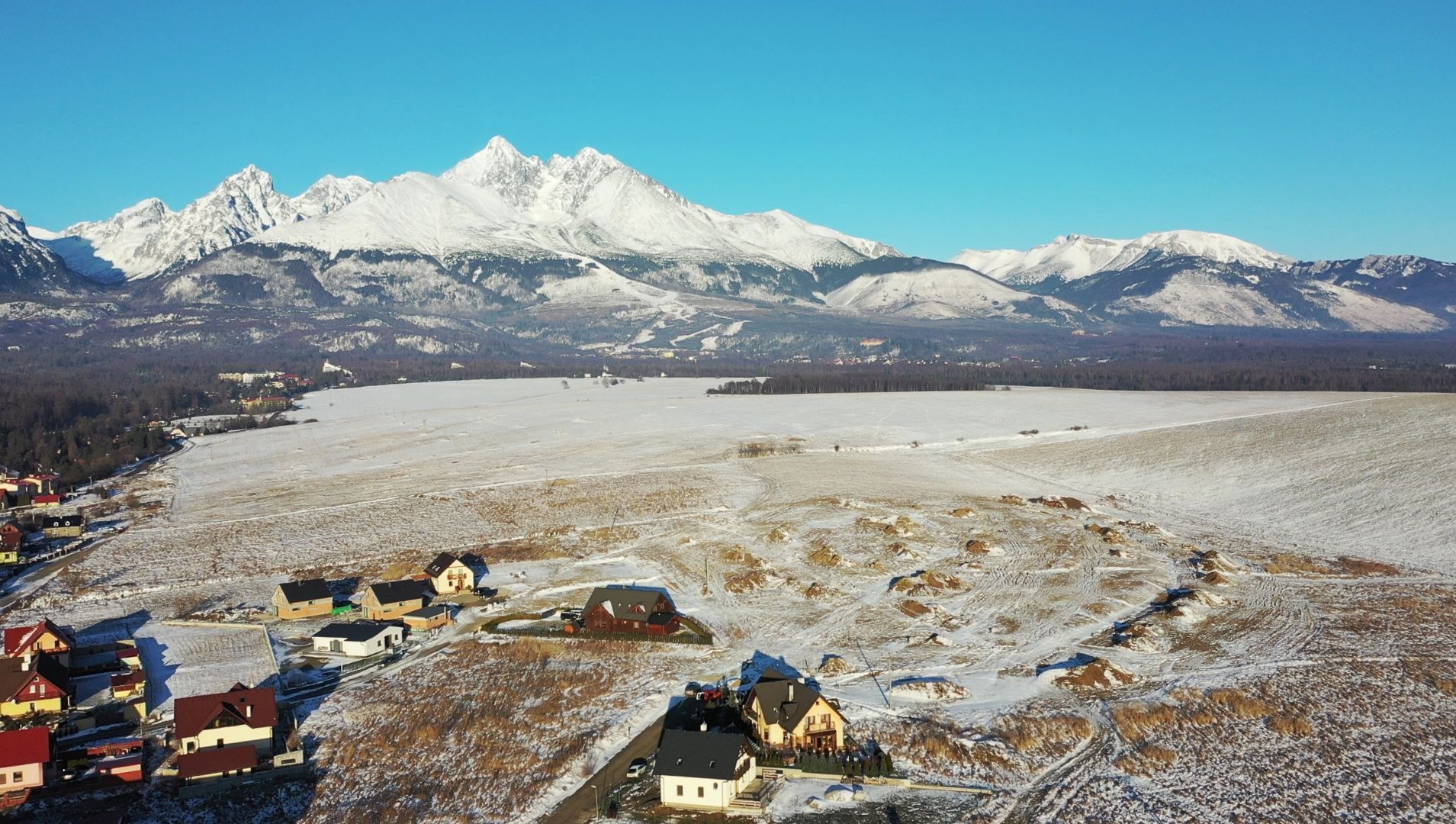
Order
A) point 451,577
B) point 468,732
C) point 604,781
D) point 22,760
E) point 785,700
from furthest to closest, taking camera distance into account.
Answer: point 451,577 < point 468,732 < point 785,700 < point 604,781 < point 22,760

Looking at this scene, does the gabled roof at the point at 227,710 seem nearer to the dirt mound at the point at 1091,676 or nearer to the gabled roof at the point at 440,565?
the gabled roof at the point at 440,565

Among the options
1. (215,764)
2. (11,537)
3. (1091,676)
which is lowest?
(215,764)

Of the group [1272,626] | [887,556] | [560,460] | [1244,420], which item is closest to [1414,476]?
[1244,420]

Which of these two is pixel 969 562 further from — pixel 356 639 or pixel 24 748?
pixel 24 748

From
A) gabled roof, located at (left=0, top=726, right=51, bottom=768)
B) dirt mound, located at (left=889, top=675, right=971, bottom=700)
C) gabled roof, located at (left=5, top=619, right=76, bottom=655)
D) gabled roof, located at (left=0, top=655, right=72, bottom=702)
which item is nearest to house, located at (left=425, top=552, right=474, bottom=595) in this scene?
gabled roof, located at (left=5, top=619, right=76, bottom=655)

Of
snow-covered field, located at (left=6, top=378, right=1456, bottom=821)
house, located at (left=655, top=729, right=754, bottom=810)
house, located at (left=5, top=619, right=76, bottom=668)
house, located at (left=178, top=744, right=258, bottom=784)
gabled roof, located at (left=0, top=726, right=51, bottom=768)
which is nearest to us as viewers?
house, located at (left=655, top=729, right=754, bottom=810)

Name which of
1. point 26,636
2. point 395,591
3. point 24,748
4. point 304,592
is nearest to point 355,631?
point 395,591

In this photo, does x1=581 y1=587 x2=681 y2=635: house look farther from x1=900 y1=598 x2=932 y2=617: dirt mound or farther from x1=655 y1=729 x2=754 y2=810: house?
x1=655 y1=729 x2=754 y2=810: house
